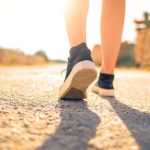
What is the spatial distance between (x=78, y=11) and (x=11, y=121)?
0.90 m

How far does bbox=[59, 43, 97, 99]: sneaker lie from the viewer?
209 centimetres

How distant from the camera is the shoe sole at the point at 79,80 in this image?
6.82 ft

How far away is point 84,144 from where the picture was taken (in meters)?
1.28

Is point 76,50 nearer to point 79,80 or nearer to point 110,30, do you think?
point 79,80

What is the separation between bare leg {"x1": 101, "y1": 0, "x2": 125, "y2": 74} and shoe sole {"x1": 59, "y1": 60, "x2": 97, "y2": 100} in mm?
489

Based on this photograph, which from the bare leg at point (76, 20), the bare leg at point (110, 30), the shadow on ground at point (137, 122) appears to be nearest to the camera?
the shadow on ground at point (137, 122)

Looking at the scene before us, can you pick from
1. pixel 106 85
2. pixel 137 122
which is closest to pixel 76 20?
pixel 106 85

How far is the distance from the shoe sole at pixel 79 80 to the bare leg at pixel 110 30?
0.49 m

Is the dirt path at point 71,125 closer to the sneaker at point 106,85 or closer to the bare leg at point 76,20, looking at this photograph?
the bare leg at point 76,20

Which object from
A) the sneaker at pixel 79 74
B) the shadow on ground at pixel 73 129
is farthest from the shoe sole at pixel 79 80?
the shadow on ground at pixel 73 129

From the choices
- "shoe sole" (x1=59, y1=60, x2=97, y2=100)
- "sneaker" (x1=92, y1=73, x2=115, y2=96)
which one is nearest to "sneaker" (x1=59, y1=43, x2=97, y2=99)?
"shoe sole" (x1=59, y1=60, x2=97, y2=100)

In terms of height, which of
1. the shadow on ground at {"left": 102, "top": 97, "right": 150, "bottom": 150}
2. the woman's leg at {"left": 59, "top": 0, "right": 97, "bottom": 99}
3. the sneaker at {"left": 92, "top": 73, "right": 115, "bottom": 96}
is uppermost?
the woman's leg at {"left": 59, "top": 0, "right": 97, "bottom": 99}

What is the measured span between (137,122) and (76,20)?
783mm

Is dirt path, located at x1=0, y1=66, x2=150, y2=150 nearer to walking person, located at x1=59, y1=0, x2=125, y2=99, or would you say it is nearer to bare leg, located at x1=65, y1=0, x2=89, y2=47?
walking person, located at x1=59, y1=0, x2=125, y2=99
